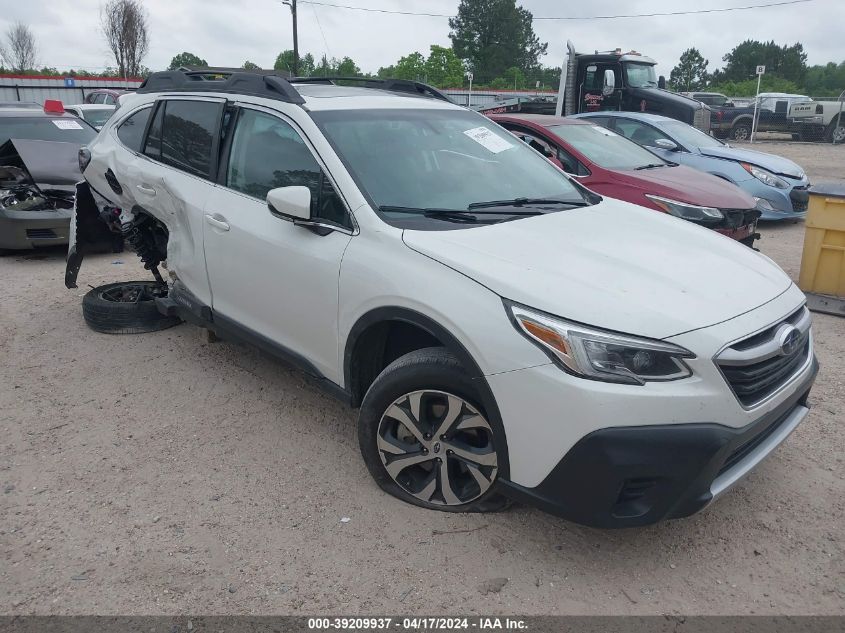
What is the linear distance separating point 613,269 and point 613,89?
13.3 m

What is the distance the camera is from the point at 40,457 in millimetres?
3572

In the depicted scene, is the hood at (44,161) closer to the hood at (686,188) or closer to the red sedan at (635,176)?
the red sedan at (635,176)

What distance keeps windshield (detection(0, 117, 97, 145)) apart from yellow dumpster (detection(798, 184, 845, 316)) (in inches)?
327

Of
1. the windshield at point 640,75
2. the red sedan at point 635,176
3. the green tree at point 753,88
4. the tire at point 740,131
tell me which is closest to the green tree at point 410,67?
the green tree at point 753,88

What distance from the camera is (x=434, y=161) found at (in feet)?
11.7

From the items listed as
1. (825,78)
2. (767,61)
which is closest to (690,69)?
(767,61)

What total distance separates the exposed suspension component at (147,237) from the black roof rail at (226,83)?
0.93m

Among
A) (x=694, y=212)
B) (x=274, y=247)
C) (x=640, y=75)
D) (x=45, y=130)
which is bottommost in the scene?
(x=694, y=212)

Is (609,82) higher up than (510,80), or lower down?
lower down

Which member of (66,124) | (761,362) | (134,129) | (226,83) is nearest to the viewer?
(761,362)

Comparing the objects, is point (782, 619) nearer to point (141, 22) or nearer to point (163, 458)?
point (163, 458)

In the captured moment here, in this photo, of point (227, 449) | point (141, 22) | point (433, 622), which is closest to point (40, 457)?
point (227, 449)

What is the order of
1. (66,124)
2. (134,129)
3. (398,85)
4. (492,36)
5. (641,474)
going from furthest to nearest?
(492,36)
(66,124)
(134,129)
(398,85)
(641,474)

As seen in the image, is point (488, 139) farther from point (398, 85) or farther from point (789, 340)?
point (789, 340)
